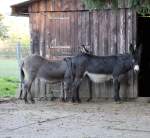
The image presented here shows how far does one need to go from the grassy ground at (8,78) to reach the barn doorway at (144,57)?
5253mm

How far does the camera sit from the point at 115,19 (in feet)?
57.0

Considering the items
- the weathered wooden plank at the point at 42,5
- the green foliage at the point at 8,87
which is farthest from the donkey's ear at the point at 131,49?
the green foliage at the point at 8,87

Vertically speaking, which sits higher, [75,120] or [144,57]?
[144,57]

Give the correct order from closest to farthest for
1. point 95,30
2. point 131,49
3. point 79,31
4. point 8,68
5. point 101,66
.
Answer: point 131,49, point 101,66, point 95,30, point 79,31, point 8,68

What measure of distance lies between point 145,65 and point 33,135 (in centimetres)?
1105

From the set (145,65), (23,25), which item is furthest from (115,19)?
(23,25)

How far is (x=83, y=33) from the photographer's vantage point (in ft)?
57.9

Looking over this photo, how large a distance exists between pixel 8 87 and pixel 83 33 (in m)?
6.35

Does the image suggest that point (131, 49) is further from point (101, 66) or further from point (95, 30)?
point (95, 30)

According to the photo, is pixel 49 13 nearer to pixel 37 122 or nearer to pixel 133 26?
pixel 133 26

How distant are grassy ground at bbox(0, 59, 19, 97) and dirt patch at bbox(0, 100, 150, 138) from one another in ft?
13.3

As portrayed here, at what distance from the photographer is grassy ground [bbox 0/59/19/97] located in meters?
21.4

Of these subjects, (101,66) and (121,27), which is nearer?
(101,66)

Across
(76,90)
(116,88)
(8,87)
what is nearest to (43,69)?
(76,90)
